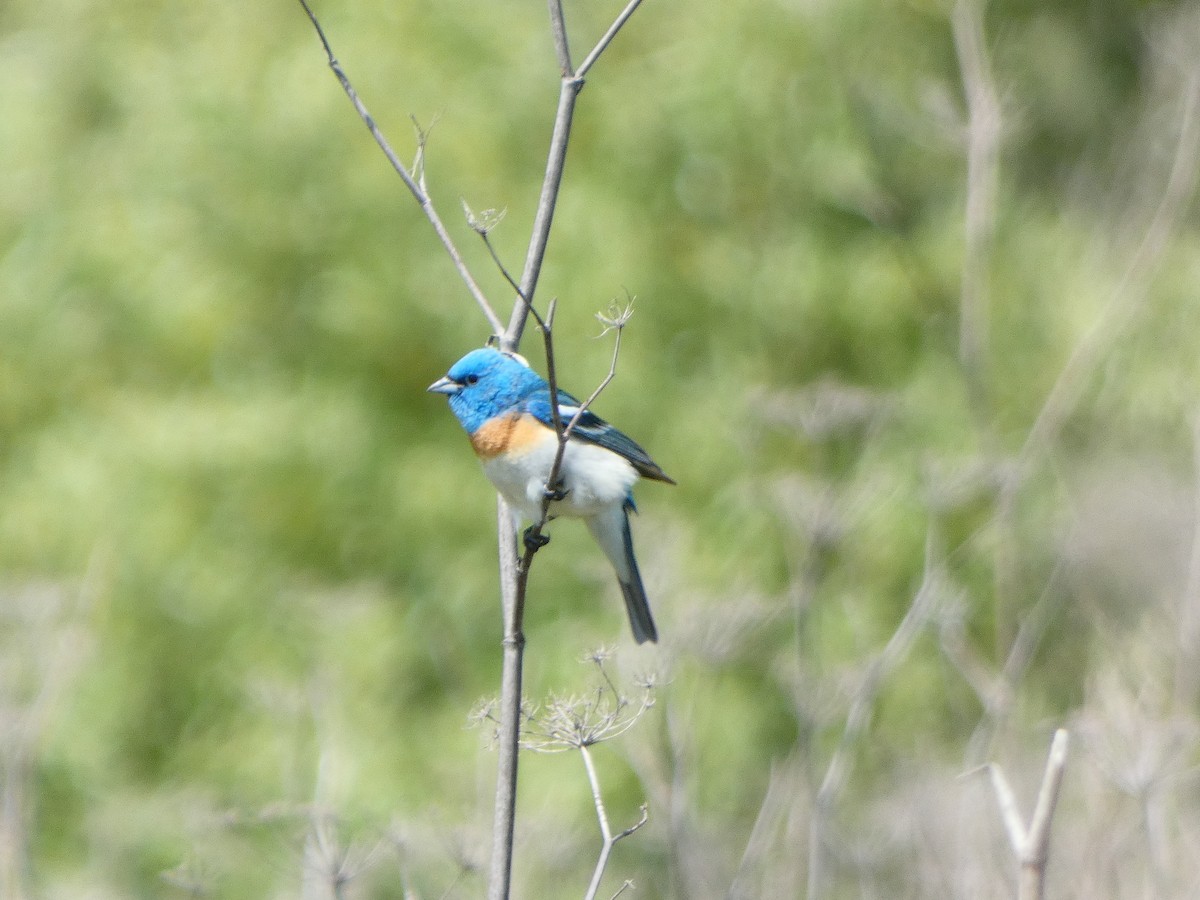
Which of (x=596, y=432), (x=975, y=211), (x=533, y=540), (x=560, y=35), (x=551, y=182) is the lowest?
(x=533, y=540)

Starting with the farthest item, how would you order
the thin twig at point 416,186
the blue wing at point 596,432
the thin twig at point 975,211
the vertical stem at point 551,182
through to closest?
the thin twig at point 975,211, the blue wing at point 596,432, the thin twig at point 416,186, the vertical stem at point 551,182

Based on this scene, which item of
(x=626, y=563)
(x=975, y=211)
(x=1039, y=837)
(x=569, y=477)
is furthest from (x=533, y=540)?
(x=975, y=211)

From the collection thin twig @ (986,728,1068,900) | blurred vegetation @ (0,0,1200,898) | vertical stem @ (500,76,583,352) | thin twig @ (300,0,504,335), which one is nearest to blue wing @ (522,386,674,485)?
thin twig @ (300,0,504,335)

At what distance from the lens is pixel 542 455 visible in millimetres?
3525

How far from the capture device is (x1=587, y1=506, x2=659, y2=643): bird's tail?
13.0 feet

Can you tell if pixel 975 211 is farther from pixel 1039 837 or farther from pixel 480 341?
pixel 480 341

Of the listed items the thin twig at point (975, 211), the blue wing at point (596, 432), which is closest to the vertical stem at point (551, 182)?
the blue wing at point (596, 432)

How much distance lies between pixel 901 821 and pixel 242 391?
561 cm

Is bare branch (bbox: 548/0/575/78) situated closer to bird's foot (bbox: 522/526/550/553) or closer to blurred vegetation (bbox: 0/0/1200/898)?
bird's foot (bbox: 522/526/550/553)

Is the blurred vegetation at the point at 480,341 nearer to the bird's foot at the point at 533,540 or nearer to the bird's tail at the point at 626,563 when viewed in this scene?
the bird's tail at the point at 626,563

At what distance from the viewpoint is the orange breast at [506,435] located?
3.56 metres

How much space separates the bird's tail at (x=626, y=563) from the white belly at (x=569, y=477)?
10 centimetres

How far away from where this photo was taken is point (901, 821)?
5.17 m

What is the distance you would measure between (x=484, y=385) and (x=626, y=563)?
68 cm
